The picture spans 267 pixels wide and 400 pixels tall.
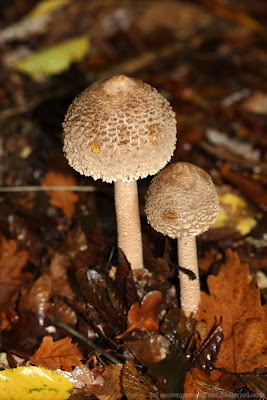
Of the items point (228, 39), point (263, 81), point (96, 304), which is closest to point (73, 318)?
point (96, 304)

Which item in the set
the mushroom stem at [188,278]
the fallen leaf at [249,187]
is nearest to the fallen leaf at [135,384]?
the mushroom stem at [188,278]

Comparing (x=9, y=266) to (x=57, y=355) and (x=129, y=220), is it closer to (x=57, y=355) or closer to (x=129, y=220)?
(x=57, y=355)

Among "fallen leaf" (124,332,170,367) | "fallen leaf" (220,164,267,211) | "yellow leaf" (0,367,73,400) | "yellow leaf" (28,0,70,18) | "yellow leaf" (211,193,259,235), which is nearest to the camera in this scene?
"yellow leaf" (0,367,73,400)

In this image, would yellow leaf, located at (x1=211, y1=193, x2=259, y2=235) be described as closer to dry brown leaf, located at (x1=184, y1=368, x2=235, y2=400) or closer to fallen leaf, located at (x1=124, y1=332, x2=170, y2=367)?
fallen leaf, located at (x1=124, y1=332, x2=170, y2=367)

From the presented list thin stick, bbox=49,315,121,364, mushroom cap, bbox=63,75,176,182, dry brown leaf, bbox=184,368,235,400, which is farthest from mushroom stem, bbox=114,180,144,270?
dry brown leaf, bbox=184,368,235,400

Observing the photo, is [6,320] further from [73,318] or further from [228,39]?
[228,39]

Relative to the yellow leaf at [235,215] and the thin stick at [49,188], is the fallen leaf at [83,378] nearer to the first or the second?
the yellow leaf at [235,215]

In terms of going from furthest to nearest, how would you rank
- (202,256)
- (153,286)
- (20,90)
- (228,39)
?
(228,39)
(20,90)
(202,256)
(153,286)
